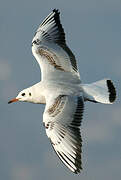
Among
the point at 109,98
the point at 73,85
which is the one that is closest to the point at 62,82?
the point at 73,85

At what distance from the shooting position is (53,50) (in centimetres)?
1411

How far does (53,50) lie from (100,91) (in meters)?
1.84

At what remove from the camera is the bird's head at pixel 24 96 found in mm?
13245

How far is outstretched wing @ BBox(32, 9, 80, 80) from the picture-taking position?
44.6 feet

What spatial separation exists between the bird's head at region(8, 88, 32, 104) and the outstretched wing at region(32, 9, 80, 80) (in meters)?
0.53

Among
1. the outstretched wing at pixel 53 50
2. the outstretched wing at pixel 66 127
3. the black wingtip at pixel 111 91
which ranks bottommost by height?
the outstretched wing at pixel 66 127

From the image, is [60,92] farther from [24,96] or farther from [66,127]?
[24,96]

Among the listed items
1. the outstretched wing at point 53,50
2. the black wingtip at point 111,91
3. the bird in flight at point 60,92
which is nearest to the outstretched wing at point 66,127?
the bird in flight at point 60,92

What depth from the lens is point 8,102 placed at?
1362cm

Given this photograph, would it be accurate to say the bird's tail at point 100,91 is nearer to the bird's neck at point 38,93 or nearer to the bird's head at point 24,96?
the bird's neck at point 38,93

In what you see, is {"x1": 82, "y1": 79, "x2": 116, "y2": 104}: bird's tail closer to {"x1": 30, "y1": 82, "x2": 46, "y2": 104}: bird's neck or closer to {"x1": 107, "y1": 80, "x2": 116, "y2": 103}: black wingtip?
{"x1": 107, "y1": 80, "x2": 116, "y2": 103}: black wingtip

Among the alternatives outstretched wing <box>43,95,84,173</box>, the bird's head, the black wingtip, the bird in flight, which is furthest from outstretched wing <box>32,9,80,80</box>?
outstretched wing <box>43,95,84,173</box>

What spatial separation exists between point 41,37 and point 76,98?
301 cm

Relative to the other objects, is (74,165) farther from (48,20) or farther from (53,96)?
(48,20)
